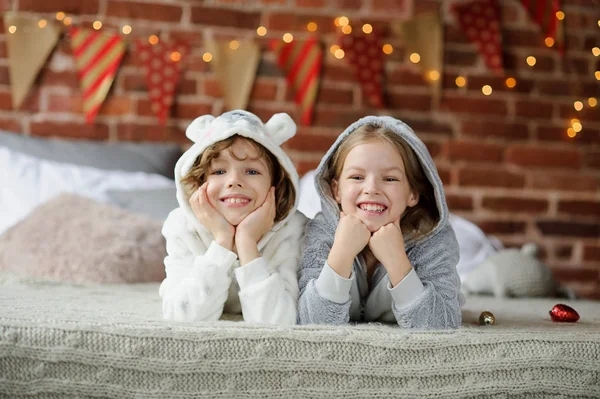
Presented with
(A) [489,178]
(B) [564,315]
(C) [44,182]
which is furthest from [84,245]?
(A) [489,178]

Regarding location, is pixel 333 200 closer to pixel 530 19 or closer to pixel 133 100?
pixel 133 100


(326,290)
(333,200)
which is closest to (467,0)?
(333,200)

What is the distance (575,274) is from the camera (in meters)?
3.01

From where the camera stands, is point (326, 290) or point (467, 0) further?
point (467, 0)

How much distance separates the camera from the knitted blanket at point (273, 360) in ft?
3.51

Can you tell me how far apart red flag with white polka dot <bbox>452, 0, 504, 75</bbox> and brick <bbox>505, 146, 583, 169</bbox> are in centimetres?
40

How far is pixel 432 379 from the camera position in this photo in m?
1.17

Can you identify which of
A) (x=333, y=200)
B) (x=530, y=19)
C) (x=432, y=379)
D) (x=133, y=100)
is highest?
(x=530, y=19)

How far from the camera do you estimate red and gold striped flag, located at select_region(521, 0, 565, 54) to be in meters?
2.95

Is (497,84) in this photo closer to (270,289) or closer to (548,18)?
(548,18)

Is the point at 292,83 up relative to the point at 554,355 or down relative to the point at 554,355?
up

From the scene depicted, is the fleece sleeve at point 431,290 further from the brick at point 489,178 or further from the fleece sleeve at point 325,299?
the brick at point 489,178

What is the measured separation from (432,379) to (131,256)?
3.55 feet

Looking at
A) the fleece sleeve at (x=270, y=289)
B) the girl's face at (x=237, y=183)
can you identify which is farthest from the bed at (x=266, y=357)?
the girl's face at (x=237, y=183)
